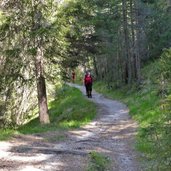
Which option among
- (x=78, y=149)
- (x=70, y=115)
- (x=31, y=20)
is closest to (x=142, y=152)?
(x=78, y=149)

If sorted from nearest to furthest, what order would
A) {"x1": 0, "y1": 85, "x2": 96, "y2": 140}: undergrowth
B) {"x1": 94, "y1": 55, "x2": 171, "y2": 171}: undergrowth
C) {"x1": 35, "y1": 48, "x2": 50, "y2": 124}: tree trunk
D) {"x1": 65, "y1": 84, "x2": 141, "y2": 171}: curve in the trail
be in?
{"x1": 94, "y1": 55, "x2": 171, "y2": 171}: undergrowth
{"x1": 65, "y1": 84, "x2": 141, "y2": 171}: curve in the trail
{"x1": 0, "y1": 85, "x2": 96, "y2": 140}: undergrowth
{"x1": 35, "y1": 48, "x2": 50, "y2": 124}: tree trunk

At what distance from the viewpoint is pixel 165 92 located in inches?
742

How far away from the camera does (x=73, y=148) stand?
1231 centimetres

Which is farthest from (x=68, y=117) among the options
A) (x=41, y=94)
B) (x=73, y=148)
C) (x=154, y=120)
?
(x=73, y=148)

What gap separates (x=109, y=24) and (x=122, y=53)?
196 inches

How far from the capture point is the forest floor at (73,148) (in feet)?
33.0

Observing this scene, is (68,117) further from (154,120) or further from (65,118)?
(154,120)

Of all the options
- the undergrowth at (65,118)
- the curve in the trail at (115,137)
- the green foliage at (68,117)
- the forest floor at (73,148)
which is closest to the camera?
the forest floor at (73,148)

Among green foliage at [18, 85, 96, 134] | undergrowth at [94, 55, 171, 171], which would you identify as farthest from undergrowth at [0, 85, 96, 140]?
undergrowth at [94, 55, 171, 171]

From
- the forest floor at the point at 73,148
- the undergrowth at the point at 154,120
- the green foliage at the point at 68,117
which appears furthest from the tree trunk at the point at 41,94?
the undergrowth at the point at 154,120

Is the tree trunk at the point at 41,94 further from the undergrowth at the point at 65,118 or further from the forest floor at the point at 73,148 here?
the forest floor at the point at 73,148

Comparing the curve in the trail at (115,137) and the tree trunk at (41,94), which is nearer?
the curve in the trail at (115,137)

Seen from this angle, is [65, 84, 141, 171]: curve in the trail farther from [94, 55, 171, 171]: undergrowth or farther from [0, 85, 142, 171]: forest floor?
[94, 55, 171, 171]: undergrowth

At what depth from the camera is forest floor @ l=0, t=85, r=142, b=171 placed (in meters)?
10.1
